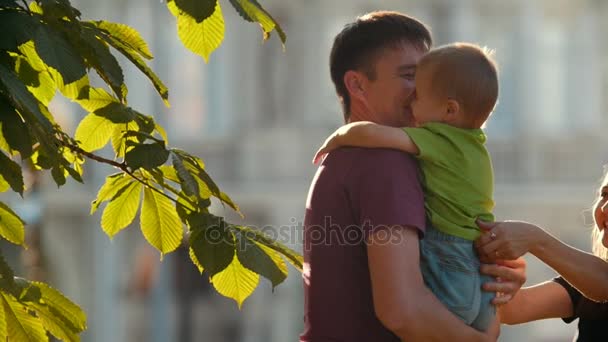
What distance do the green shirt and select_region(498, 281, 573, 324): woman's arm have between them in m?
0.60

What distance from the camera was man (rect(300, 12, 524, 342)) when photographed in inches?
171

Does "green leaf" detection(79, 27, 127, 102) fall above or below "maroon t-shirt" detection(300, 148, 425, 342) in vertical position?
above

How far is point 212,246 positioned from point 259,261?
0.12m

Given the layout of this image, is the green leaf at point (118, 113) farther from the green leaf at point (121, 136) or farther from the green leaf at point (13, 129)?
the green leaf at point (13, 129)

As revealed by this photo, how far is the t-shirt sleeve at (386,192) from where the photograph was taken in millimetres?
4352

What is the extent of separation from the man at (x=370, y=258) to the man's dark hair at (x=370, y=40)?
16cm

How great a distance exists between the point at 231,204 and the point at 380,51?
64 cm

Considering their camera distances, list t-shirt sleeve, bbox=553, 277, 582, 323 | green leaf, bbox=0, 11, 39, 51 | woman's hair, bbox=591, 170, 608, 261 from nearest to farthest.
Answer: green leaf, bbox=0, 11, 39, 51, woman's hair, bbox=591, 170, 608, 261, t-shirt sleeve, bbox=553, 277, 582, 323


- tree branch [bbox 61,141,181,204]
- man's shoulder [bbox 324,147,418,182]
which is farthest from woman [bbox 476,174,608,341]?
tree branch [bbox 61,141,181,204]

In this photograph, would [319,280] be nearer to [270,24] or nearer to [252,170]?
[270,24]

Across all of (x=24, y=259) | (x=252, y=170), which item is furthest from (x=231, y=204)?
(x=252, y=170)

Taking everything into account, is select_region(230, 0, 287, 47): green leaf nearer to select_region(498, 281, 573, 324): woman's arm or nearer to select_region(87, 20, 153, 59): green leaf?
select_region(87, 20, 153, 59): green leaf

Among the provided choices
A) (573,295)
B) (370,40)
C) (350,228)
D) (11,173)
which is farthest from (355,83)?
(11,173)

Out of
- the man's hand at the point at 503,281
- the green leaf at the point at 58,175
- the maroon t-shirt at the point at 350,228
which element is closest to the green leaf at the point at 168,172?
the green leaf at the point at 58,175
